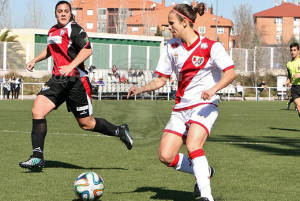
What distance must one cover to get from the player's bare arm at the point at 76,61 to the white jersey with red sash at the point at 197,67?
5.32ft

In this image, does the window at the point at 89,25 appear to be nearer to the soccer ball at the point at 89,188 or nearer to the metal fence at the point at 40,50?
the metal fence at the point at 40,50

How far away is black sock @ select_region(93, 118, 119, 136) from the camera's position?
341 inches

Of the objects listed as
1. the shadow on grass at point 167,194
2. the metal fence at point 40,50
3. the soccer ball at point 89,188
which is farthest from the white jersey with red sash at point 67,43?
the metal fence at point 40,50

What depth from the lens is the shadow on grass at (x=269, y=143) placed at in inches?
438

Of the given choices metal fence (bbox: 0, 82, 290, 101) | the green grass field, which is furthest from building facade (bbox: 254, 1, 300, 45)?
the green grass field

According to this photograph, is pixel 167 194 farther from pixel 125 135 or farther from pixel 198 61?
pixel 125 135

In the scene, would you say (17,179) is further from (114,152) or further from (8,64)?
(8,64)

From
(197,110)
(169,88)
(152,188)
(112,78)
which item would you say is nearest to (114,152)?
(152,188)

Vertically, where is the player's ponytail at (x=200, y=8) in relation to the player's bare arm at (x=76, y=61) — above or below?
above

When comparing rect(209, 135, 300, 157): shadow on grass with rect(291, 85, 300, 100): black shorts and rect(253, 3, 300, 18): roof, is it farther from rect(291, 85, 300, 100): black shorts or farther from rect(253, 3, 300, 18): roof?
rect(253, 3, 300, 18): roof

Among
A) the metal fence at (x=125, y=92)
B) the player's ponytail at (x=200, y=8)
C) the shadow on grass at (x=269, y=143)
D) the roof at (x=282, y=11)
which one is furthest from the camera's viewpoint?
the roof at (x=282, y=11)

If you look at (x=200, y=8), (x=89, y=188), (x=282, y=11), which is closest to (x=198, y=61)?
(x=200, y=8)

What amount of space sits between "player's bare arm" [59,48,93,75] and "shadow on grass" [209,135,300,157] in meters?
4.26

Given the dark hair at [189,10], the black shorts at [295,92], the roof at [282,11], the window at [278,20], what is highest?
the roof at [282,11]
